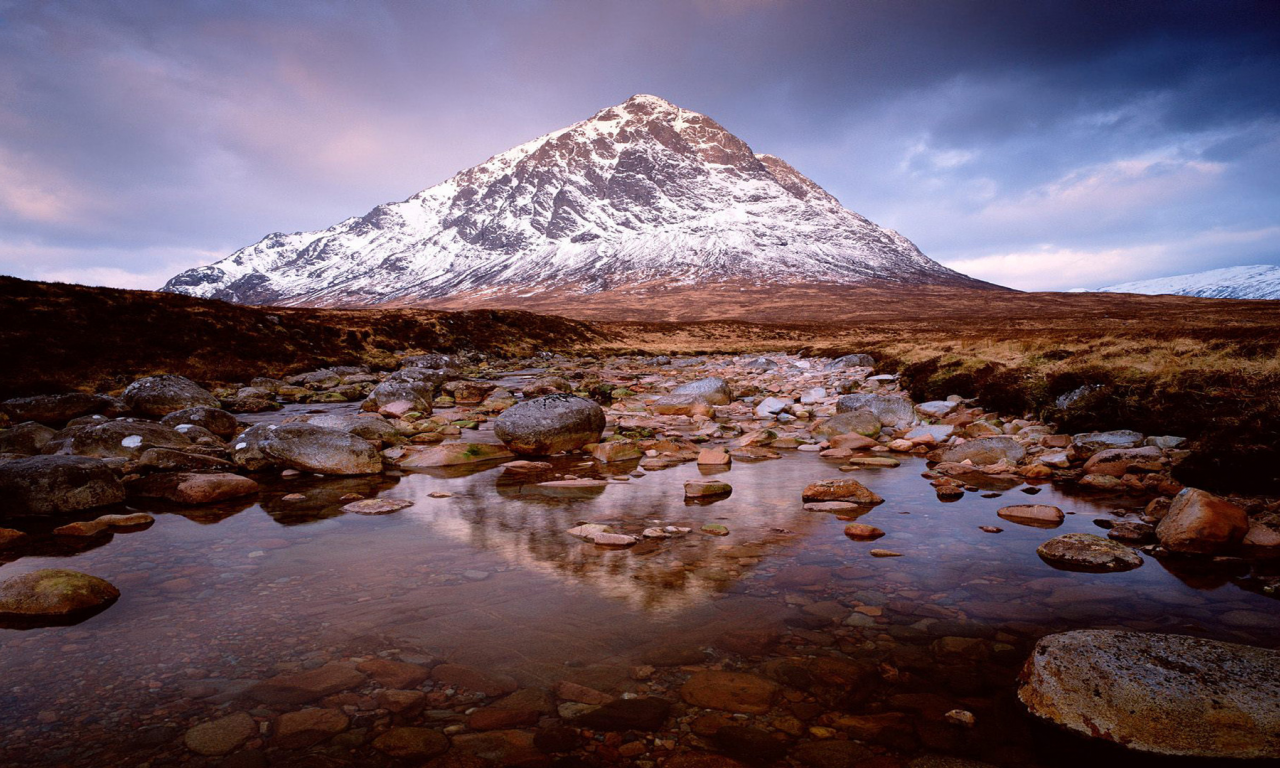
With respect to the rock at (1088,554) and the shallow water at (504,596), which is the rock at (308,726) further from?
the rock at (1088,554)

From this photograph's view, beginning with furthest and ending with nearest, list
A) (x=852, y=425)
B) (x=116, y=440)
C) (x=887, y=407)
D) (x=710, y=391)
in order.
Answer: (x=710, y=391) < (x=887, y=407) < (x=852, y=425) < (x=116, y=440)

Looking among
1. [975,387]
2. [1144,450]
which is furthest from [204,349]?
[1144,450]

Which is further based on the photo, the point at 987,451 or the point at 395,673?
A: the point at 987,451

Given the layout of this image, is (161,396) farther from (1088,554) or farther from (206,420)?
(1088,554)

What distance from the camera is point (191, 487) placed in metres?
8.91

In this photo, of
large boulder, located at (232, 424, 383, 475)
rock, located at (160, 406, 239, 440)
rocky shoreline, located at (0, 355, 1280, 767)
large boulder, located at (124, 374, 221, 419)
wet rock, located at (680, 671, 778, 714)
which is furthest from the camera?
large boulder, located at (124, 374, 221, 419)

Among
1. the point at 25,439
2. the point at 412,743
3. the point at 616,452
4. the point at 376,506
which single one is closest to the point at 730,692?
the point at 412,743

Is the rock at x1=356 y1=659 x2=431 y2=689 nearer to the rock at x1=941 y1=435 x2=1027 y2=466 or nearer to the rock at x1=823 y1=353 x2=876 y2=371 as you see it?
the rock at x1=941 y1=435 x2=1027 y2=466

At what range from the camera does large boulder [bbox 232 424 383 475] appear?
10.8 m

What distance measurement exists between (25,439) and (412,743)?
12.7 m

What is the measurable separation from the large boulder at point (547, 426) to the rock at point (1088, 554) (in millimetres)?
8885

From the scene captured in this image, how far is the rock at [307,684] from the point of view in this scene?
3.90 meters

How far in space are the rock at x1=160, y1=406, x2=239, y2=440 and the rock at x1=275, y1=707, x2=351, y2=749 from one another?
12.1 m

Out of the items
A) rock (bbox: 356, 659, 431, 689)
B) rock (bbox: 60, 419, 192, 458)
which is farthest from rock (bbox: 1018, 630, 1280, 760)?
rock (bbox: 60, 419, 192, 458)
